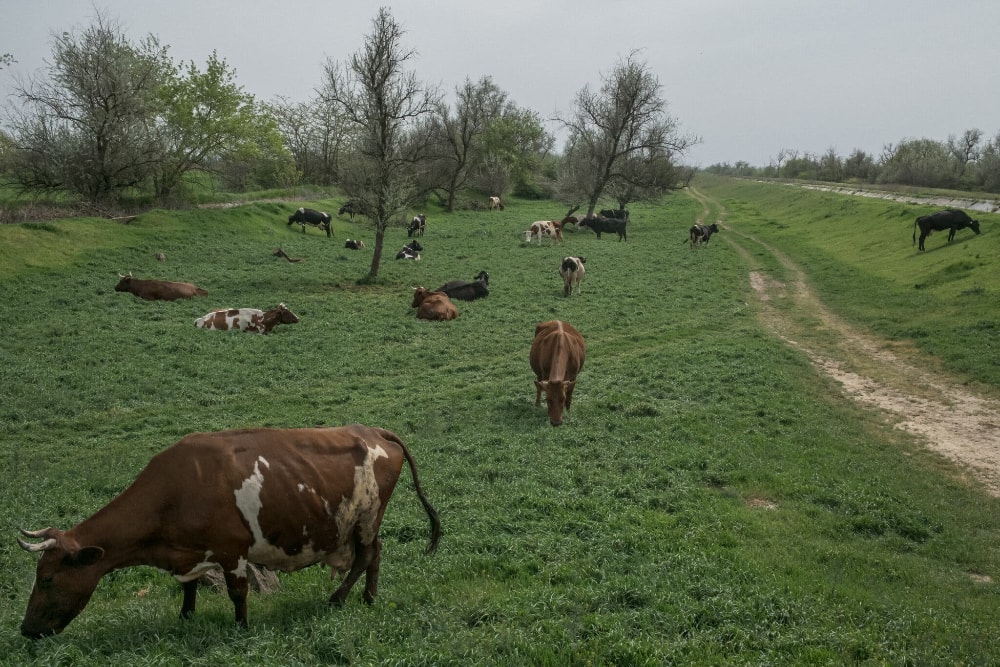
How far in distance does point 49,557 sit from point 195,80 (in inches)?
1735

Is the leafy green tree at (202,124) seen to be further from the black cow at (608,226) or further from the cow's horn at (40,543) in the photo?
the cow's horn at (40,543)

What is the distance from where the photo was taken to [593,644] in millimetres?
5336

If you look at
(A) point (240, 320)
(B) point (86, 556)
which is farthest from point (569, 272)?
(B) point (86, 556)

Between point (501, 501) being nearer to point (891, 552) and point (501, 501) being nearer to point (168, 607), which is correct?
point (168, 607)

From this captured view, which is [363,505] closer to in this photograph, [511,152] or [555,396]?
[555,396]

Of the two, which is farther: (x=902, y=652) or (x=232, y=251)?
(x=232, y=251)

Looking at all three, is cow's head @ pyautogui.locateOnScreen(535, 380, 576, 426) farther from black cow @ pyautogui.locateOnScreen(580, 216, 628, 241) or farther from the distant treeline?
the distant treeline

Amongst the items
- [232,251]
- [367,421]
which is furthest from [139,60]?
[367,421]

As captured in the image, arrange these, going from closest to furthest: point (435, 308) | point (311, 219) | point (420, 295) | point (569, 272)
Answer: point (435, 308) → point (420, 295) → point (569, 272) → point (311, 219)

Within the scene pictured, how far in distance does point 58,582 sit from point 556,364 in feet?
30.4

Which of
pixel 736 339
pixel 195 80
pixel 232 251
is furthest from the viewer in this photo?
pixel 195 80

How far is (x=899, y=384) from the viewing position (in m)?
15.0

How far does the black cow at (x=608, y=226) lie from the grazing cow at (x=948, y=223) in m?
18.6

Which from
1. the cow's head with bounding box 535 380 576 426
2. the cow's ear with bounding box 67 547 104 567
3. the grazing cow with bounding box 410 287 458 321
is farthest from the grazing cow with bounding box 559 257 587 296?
the cow's ear with bounding box 67 547 104 567
